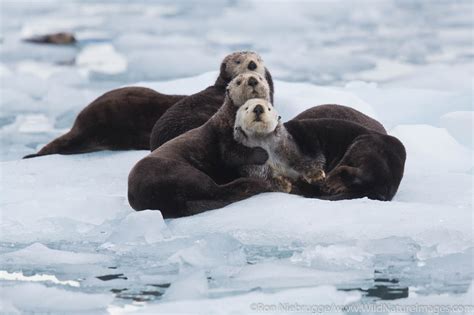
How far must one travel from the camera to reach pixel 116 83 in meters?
12.6

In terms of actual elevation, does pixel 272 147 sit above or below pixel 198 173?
above

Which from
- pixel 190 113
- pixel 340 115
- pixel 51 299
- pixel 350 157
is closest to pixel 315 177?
pixel 350 157

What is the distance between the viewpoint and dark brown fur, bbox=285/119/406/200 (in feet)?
18.6

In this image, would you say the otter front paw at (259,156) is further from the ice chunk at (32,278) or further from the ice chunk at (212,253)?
the ice chunk at (32,278)

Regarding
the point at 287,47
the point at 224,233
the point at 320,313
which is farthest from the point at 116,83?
the point at 320,313

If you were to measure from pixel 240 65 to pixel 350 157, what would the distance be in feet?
5.13

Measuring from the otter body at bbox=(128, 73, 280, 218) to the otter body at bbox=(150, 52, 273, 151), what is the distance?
0.91 meters

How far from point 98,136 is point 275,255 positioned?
3805 millimetres

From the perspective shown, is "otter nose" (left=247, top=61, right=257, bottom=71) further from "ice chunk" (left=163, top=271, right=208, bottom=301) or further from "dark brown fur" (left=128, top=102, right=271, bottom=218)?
"ice chunk" (left=163, top=271, right=208, bottom=301)

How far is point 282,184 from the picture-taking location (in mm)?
5789

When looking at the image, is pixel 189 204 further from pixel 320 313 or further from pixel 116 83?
pixel 116 83

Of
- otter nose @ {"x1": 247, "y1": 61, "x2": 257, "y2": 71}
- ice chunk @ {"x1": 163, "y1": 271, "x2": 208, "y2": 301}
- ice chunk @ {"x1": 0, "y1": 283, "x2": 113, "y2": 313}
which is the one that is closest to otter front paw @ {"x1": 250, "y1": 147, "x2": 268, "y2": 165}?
otter nose @ {"x1": 247, "y1": 61, "x2": 257, "y2": 71}

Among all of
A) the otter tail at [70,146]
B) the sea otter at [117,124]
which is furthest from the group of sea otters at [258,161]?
the otter tail at [70,146]

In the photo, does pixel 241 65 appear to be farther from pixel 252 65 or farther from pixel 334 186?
pixel 334 186
